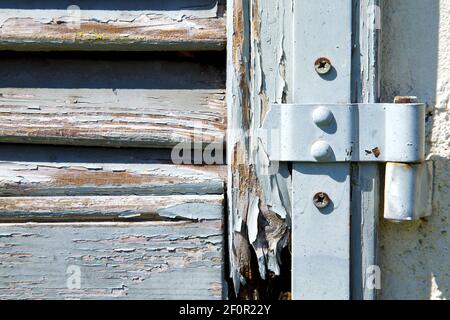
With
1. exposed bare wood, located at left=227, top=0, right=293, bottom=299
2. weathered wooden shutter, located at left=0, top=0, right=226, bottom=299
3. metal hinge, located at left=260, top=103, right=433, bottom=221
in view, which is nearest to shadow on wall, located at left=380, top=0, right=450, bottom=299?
metal hinge, located at left=260, top=103, right=433, bottom=221

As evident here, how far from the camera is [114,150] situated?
3.56ft

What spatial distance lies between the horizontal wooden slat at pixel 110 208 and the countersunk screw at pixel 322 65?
25 centimetres

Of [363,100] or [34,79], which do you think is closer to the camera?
[363,100]

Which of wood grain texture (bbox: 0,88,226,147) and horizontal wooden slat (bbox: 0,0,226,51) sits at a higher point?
horizontal wooden slat (bbox: 0,0,226,51)

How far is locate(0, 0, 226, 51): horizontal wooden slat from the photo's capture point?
103cm

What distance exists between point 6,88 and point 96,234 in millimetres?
290

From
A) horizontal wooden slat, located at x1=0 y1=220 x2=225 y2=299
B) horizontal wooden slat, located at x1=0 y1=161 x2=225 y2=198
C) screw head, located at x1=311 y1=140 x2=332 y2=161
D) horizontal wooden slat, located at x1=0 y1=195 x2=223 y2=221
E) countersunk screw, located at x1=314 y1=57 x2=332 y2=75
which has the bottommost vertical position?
horizontal wooden slat, located at x1=0 y1=220 x2=225 y2=299

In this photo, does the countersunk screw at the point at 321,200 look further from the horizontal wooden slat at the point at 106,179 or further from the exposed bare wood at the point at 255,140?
the horizontal wooden slat at the point at 106,179

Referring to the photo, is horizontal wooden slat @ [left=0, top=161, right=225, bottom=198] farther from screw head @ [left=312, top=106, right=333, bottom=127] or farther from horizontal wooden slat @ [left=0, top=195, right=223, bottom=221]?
screw head @ [left=312, top=106, right=333, bottom=127]

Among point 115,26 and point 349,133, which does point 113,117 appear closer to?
point 115,26
